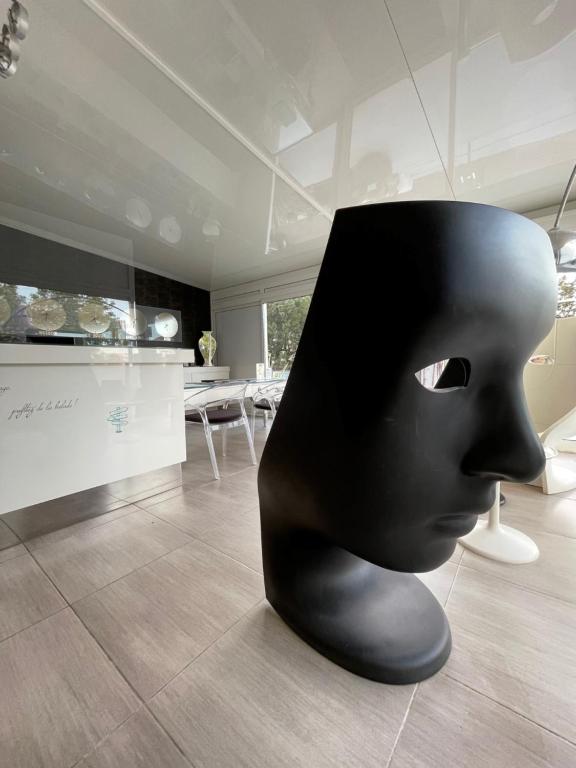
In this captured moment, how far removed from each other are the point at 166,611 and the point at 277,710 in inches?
19.9

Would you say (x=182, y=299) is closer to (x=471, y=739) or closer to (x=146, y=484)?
(x=146, y=484)

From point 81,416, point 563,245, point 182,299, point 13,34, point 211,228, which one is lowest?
point 81,416

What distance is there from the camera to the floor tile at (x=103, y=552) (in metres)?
1.16

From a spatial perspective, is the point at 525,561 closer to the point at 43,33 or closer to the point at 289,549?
the point at 289,549

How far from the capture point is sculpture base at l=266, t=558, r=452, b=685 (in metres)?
0.72

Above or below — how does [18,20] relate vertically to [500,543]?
above

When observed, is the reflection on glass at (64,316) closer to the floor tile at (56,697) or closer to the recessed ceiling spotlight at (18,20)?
the recessed ceiling spotlight at (18,20)

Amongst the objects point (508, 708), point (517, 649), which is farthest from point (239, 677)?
point (517, 649)

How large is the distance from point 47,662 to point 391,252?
1393mm

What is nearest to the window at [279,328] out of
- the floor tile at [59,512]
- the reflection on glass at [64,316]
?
the reflection on glass at [64,316]

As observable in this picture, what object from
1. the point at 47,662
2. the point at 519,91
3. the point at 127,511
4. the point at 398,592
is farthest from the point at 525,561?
the point at 519,91

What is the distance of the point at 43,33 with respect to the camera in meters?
1.45

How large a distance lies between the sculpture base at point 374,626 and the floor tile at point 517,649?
0.09m

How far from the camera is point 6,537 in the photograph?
1.43 meters
